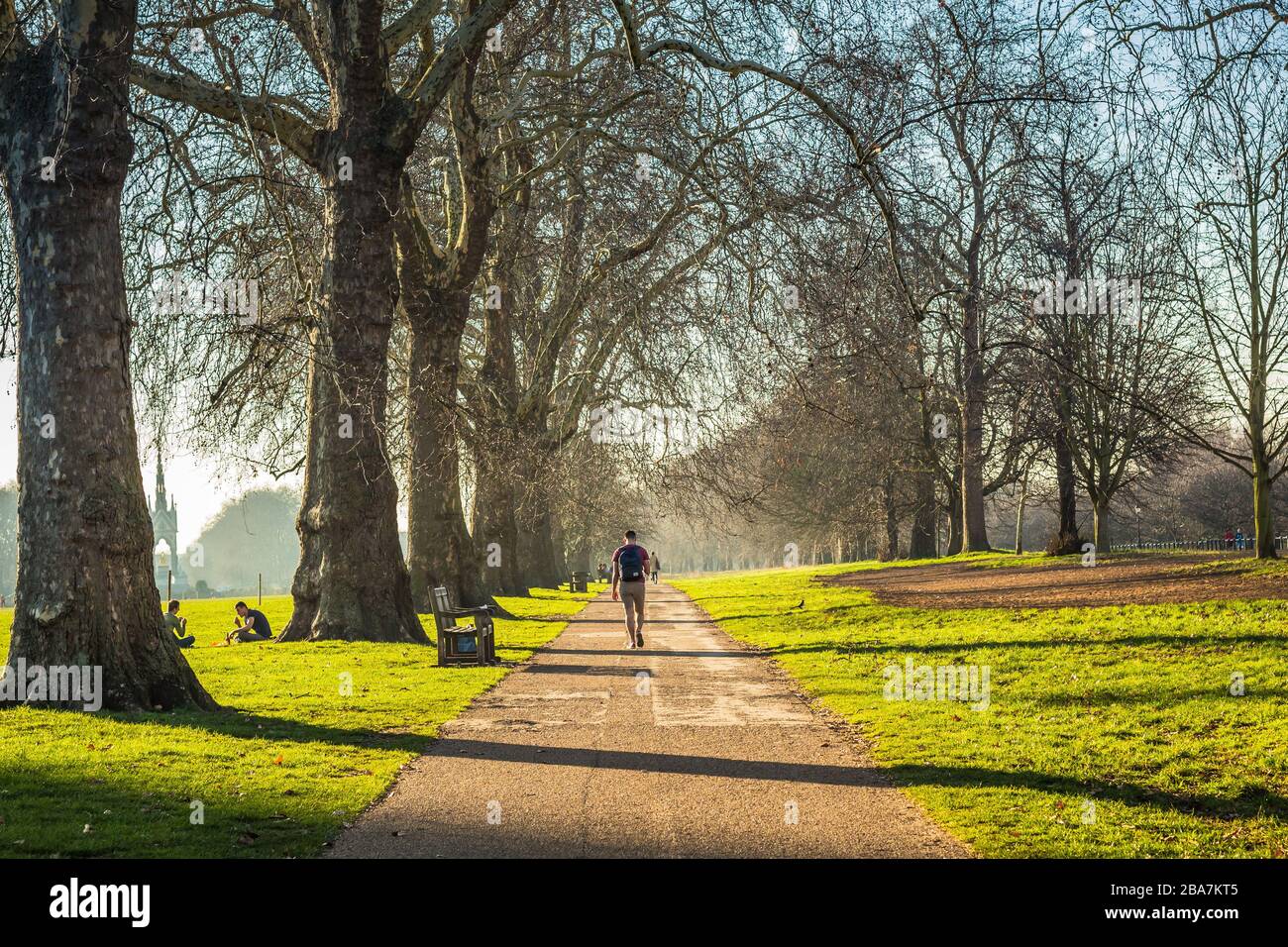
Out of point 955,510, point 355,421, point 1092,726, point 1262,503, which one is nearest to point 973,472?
point 955,510

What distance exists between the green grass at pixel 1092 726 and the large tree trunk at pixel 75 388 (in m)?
7.15

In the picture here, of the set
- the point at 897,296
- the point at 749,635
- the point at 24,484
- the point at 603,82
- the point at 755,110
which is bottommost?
the point at 749,635

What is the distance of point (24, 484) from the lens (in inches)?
444

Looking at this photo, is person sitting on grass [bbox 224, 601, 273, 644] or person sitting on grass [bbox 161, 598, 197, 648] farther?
person sitting on grass [bbox 224, 601, 273, 644]

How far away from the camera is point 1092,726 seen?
34.6 feet

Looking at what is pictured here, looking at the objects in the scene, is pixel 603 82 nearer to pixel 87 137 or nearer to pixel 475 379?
pixel 87 137

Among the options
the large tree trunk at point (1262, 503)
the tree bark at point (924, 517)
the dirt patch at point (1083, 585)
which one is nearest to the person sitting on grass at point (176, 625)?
the dirt patch at point (1083, 585)

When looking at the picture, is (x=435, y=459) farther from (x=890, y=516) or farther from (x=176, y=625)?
(x=890, y=516)

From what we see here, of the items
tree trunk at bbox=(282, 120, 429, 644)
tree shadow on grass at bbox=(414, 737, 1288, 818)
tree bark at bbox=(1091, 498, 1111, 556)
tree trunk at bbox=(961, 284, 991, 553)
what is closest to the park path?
tree shadow on grass at bbox=(414, 737, 1288, 818)

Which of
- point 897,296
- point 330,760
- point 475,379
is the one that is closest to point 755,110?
point 897,296

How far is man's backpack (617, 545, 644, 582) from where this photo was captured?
19.3m

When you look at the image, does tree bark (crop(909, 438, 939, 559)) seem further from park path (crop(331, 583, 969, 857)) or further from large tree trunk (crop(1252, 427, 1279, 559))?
park path (crop(331, 583, 969, 857))

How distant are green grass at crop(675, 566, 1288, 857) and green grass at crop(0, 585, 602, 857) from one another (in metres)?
4.03

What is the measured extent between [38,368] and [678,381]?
12.2m
